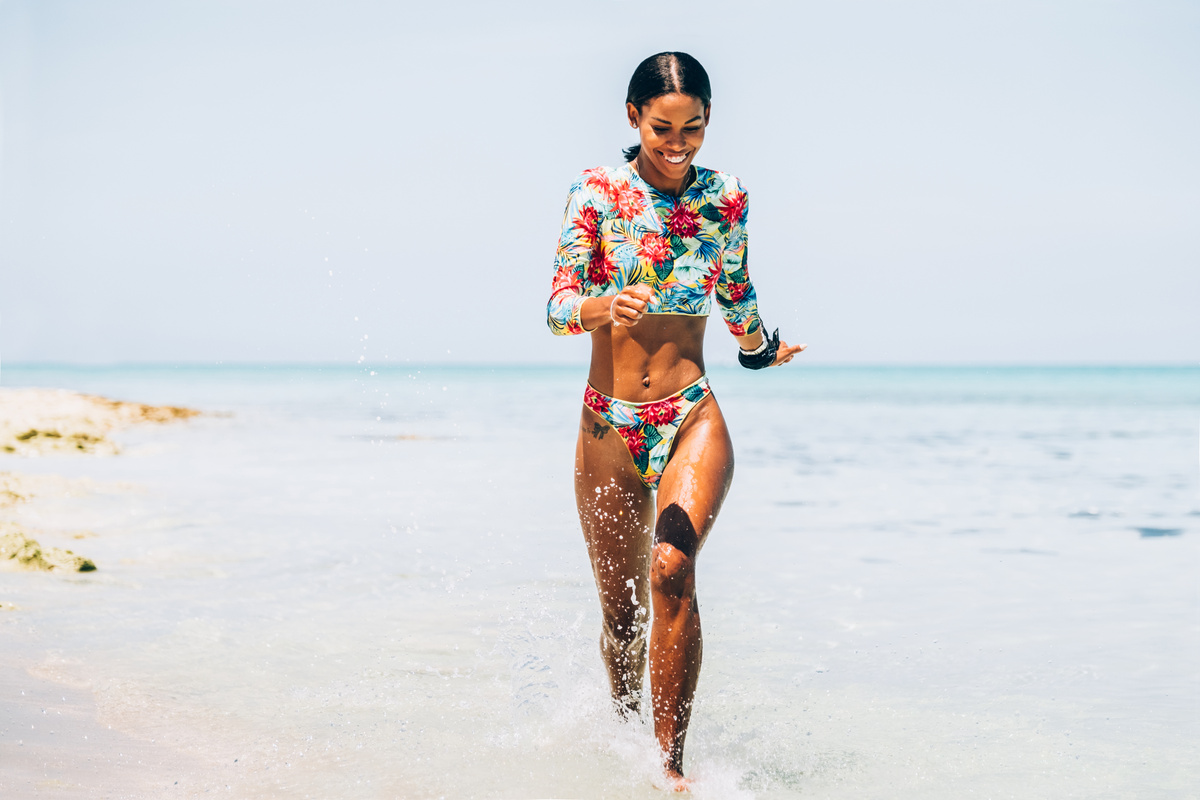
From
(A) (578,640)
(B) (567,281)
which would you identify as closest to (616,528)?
(B) (567,281)

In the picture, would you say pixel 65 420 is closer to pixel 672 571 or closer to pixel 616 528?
pixel 616 528

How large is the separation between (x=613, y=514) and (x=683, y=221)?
1.05 metres

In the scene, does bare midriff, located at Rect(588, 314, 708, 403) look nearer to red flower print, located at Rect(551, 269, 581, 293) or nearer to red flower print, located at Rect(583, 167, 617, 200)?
red flower print, located at Rect(551, 269, 581, 293)

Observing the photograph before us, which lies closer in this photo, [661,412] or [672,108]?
[672,108]

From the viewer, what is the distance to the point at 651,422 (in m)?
3.43

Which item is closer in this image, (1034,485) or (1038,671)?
(1038,671)

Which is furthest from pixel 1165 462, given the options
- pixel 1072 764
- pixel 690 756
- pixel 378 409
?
pixel 378 409

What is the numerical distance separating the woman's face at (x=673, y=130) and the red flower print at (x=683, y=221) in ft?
0.38

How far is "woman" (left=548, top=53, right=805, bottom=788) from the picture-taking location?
10.6 feet

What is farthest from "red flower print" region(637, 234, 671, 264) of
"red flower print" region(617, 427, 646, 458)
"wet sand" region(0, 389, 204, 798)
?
"wet sand" region(0, 389, 204, 798)

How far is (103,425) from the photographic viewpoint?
20.1 meters

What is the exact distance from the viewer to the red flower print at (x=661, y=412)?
3.43 metres

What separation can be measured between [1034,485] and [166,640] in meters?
9.32

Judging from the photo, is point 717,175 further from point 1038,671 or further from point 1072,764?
point 1038,671
